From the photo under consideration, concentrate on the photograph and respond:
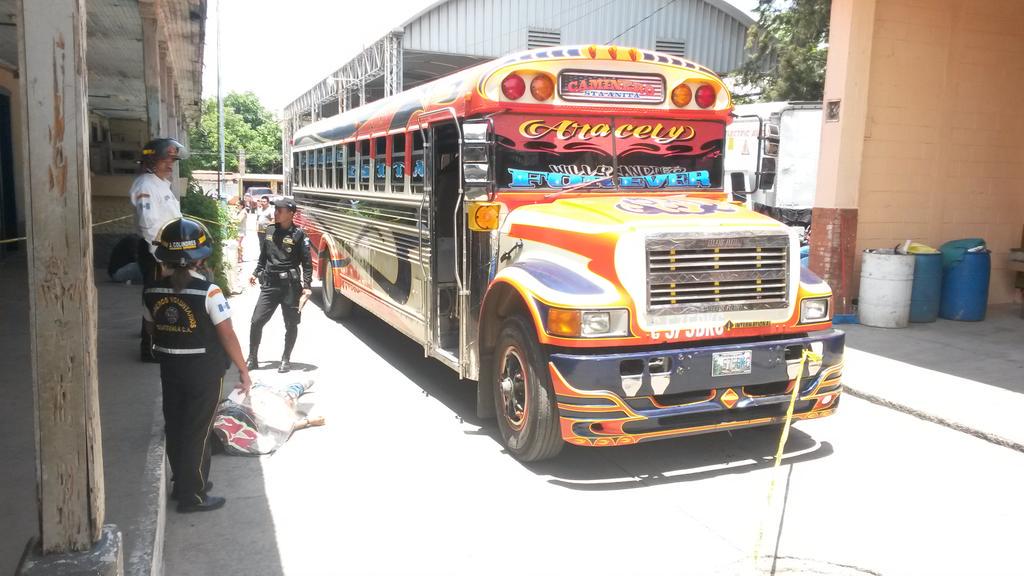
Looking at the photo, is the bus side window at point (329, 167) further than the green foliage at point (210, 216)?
No

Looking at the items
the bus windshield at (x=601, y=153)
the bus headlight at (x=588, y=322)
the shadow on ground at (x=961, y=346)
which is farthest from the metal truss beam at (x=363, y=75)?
the bus headlight at (x=588, y=322)

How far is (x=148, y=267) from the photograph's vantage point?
664 centimetres

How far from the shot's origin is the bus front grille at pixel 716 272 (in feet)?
16.2

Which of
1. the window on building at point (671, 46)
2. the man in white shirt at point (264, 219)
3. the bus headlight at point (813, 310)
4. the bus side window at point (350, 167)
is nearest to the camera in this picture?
the bus headlight at point (813, 310)

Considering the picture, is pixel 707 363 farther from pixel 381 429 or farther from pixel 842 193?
pixel 842 193

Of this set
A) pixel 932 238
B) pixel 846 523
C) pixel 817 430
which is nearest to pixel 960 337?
pixel 932 238

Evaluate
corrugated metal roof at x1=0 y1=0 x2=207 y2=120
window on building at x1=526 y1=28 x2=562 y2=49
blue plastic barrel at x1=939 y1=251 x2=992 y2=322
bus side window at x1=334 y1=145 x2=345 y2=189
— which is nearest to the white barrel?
Answer: blue plastic barrel at x1=939 y1=251 x2=992 y2=322

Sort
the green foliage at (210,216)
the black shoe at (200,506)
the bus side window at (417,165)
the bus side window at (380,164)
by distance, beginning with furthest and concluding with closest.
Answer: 1. the green foliage at (210,216)
2. the bus side window at (380,164)
3. the bus side window at (417,165)
4. the black shoe at (200,506)

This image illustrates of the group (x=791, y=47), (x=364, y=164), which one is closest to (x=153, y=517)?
(x=364, y=164)

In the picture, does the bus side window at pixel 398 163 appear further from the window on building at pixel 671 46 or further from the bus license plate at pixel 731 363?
the window on building at pixel 671 46

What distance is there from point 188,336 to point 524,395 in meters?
2.20

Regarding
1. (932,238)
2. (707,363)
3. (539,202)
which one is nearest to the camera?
(707,363)

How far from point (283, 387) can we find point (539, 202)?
8.01 ft

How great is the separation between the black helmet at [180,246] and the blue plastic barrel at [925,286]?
28.9ft
